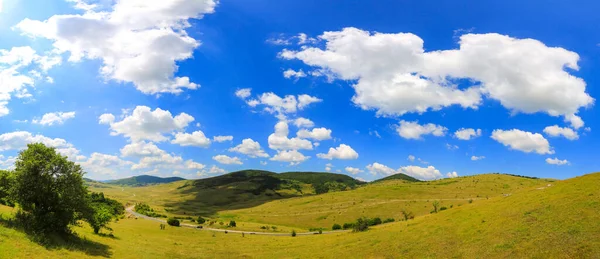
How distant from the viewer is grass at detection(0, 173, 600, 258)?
3419cm

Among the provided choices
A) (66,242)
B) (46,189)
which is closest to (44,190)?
(46,189)

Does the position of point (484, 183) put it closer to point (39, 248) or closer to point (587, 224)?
point (587, 224)

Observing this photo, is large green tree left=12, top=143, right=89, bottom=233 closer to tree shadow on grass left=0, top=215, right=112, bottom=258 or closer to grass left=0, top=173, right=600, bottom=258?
tree shadow on grass left=0, top=215, right=112, bottom=258

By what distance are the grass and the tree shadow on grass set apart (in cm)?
111

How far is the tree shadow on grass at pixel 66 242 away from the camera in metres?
40.3

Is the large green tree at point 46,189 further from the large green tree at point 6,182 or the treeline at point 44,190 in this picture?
the large green tree at point 6,182

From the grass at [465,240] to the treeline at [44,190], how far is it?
16.4ft

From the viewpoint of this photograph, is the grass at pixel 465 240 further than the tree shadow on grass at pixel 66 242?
No

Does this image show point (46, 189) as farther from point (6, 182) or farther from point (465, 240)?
point (465, 240)

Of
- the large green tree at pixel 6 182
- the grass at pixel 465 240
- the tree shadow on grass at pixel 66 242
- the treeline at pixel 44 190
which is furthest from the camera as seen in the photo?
the large green tree at pixel 6 182

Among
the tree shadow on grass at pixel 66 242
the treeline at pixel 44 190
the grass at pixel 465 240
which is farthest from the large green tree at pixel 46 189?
the grass at pixel 465 240

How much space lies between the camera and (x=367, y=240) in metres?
59.0

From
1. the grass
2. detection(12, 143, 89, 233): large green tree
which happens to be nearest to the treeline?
detection(12, 143, 89, 233): large green tree

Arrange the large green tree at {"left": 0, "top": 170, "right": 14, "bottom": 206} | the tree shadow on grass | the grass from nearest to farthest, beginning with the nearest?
the grass → the tree shadow on grass → the large green tree at {"left": 0, "top": 170, "right": 14, "bottom": 206}
